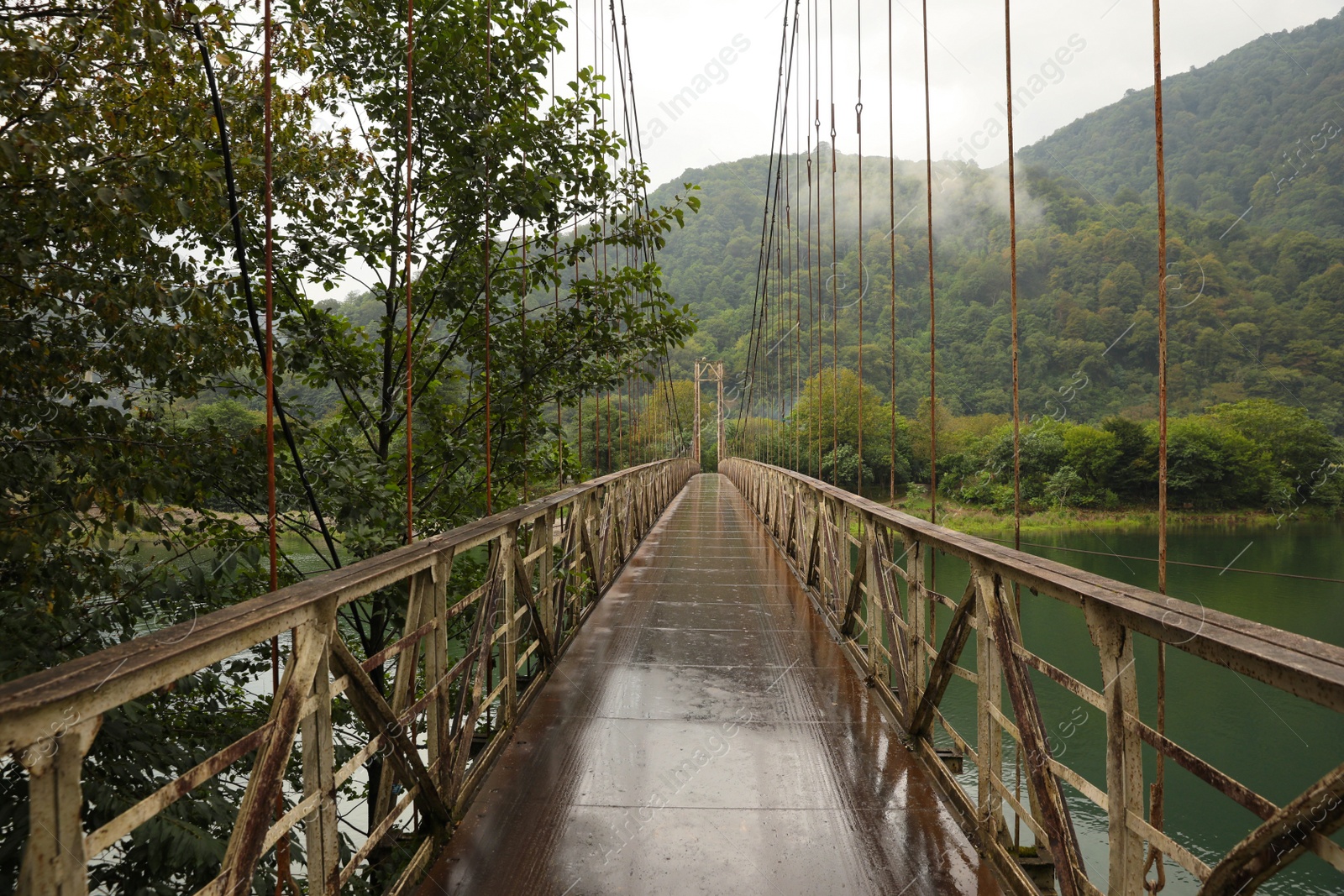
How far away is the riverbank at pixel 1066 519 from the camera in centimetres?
1537

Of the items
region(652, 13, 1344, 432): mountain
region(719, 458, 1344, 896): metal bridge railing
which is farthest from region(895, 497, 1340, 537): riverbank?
region(719, 458, 1344, 896): metal bridge railing

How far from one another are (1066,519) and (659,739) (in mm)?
18792

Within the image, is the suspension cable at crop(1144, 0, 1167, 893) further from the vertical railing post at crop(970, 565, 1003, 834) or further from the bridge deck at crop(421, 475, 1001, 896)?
the bridge deck at crop(421, 475, 1001, 896)

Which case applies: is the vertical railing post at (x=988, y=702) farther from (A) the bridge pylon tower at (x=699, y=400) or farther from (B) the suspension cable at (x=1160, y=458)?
(A) the bridge pylon tower at (x=699, y=400)

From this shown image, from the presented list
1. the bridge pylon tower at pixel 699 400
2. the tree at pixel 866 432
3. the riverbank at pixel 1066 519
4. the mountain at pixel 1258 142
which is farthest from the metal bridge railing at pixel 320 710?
the bridge pylon tower at pixel 699 400

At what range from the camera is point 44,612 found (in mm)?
1701

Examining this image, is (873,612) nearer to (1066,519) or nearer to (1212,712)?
(1212,712)

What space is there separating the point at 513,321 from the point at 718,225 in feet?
101

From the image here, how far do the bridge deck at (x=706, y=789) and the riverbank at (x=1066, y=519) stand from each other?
13866 mm

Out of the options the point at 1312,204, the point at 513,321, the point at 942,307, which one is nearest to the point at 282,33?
the point at 513,321

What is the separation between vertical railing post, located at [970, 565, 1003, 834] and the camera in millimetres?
1679

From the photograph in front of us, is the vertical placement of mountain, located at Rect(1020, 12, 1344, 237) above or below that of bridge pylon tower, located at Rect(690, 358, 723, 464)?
above

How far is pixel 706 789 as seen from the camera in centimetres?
205

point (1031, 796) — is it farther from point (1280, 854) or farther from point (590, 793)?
point (590, 793)
